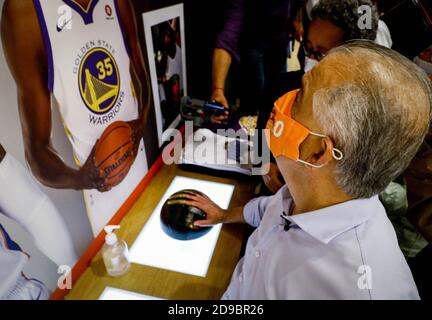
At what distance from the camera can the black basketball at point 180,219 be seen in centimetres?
108

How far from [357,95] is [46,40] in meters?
0.79

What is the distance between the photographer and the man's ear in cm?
66

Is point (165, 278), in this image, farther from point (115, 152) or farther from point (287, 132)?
point (287, 132)

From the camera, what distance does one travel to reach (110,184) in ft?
3.72

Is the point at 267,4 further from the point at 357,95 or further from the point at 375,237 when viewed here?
the point at 375,237

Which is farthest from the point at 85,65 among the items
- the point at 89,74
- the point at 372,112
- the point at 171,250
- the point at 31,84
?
the point at 372,112

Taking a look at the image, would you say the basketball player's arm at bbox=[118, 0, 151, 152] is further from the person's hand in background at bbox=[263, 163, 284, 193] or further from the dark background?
the person's hand in background at bbox=[263, 163, 284, 193]

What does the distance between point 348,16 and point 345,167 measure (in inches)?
29.3

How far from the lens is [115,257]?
1006 mm

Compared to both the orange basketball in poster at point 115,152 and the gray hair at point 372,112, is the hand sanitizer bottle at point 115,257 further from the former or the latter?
the gray hair at point 372,112

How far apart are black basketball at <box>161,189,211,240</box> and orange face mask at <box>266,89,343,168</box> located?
0.44 metres

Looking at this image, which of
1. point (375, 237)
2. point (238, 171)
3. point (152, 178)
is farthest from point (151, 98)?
point (375, 237)

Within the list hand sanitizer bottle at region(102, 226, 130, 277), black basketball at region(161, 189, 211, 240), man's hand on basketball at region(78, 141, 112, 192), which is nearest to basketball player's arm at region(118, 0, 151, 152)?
man's hand on basketball at region(78, 141, 112, 192)

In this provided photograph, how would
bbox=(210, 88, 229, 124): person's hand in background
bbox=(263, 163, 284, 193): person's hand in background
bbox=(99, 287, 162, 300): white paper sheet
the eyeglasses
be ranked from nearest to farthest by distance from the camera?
bbox=(99, 287, 162, 300): white paper sheet < the eyeglasses < bbox=(263, 163, 284, 193): person's hand in background < bbox=(210, 88, 229, 124): person's hand in background
